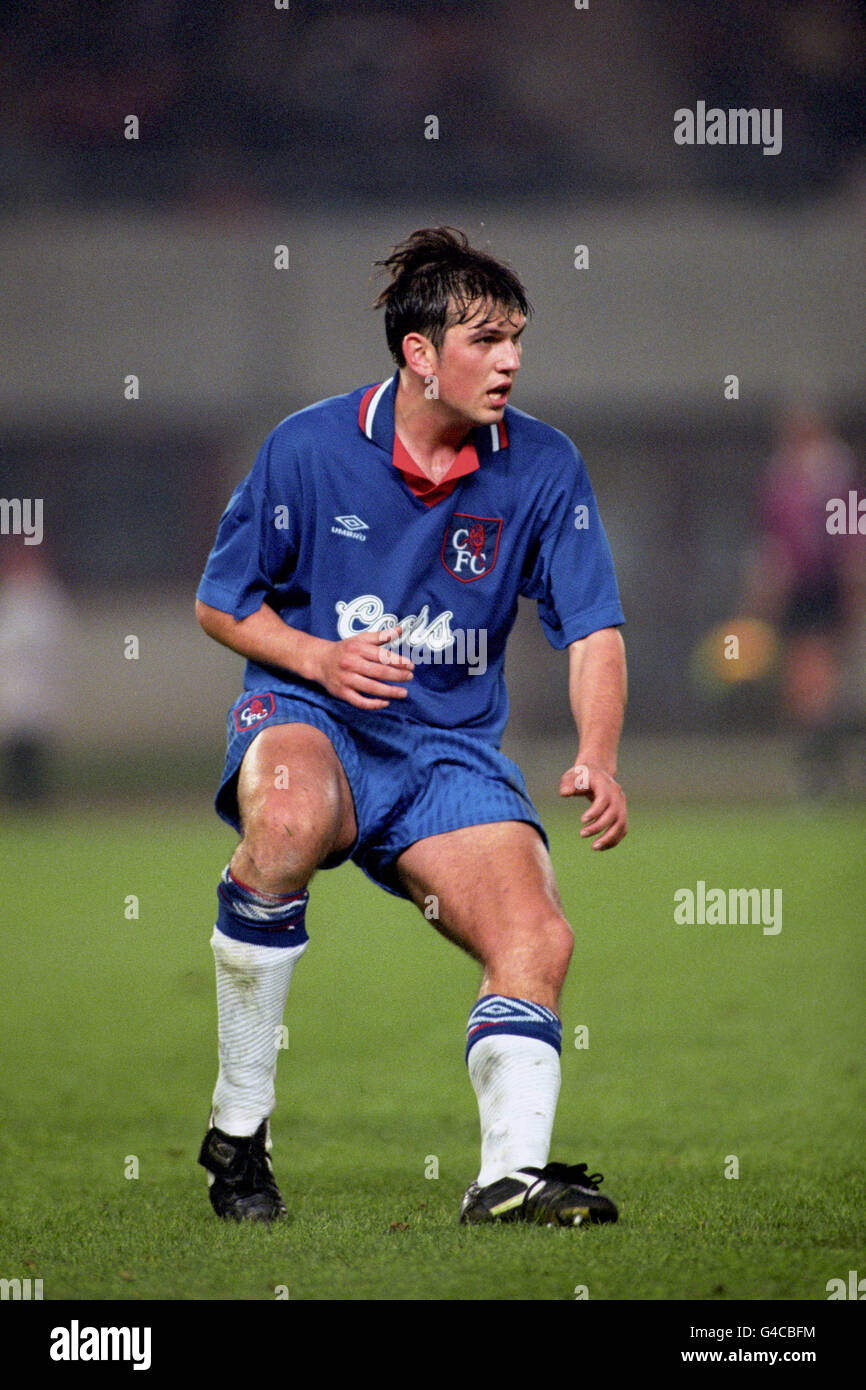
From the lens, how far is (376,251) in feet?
56.3

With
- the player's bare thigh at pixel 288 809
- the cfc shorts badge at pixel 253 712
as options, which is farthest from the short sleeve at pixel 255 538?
the player's bare thigh at pixel 288 809

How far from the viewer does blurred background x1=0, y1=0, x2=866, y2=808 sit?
56.7 feet

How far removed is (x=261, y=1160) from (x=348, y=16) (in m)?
16.2

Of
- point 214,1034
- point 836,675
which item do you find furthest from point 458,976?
point 836,675

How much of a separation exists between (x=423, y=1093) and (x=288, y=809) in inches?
60.8

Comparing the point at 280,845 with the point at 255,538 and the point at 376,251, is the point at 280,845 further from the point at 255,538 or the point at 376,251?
the point at 376,251

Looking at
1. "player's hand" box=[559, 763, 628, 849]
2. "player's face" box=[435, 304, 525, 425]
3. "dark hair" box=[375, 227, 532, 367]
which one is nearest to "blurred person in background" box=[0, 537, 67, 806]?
"dark hair" box=[375, 227, 532, 367]

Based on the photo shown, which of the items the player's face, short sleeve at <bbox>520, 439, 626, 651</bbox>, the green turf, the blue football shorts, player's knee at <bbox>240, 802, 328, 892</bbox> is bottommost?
the green turf

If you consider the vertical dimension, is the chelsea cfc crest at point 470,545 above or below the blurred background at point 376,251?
below

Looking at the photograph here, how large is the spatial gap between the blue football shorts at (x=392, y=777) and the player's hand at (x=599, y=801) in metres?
0.33

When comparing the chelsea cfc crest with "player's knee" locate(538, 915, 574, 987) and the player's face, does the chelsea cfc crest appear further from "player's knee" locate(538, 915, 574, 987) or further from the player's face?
"player's knee" locate(538, 915, 574, 987)

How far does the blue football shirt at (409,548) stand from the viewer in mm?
3609

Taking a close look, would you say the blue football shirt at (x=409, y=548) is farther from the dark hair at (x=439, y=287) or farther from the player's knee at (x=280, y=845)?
the player's knee at (x=280, y=845)

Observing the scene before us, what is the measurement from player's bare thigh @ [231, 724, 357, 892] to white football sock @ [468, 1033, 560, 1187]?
17.9 inches
